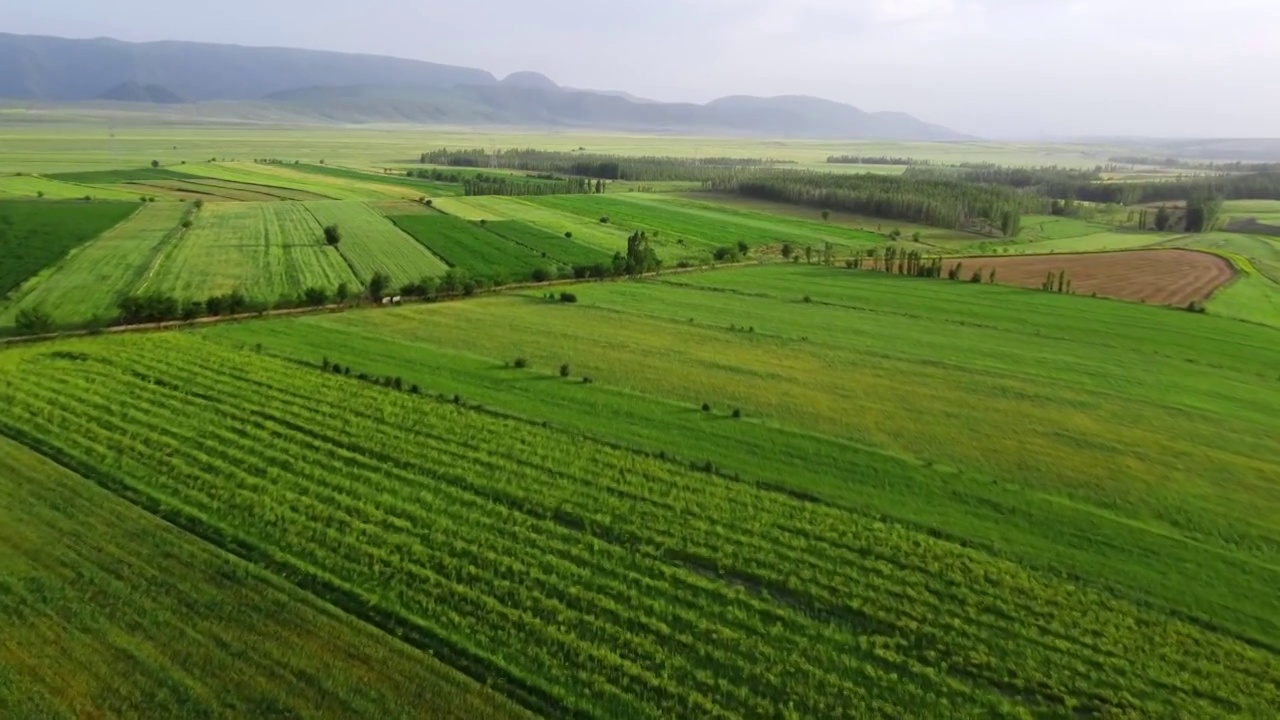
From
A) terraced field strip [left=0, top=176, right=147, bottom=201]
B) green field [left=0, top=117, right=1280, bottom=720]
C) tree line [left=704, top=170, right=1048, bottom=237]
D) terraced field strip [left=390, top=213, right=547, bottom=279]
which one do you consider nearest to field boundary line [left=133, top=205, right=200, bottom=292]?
green field [left=0, top=117, right=1280, bottom=720]

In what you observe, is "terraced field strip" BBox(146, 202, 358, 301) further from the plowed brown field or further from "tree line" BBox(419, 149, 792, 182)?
"tree line" BBox(419, 149, 792, 182)

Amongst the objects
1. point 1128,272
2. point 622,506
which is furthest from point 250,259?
point 1128,272

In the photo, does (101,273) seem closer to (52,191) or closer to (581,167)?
(52,191)

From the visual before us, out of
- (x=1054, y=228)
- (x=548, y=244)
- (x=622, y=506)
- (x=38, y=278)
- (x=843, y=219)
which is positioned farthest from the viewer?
(x=843, y=219)

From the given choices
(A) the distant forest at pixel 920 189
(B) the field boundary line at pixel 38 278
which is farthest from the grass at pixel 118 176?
(B) the field boundary line at pixel 38 278

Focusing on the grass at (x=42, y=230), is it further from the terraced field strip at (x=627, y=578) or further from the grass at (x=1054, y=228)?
the grass at (x=1054, y=228)
